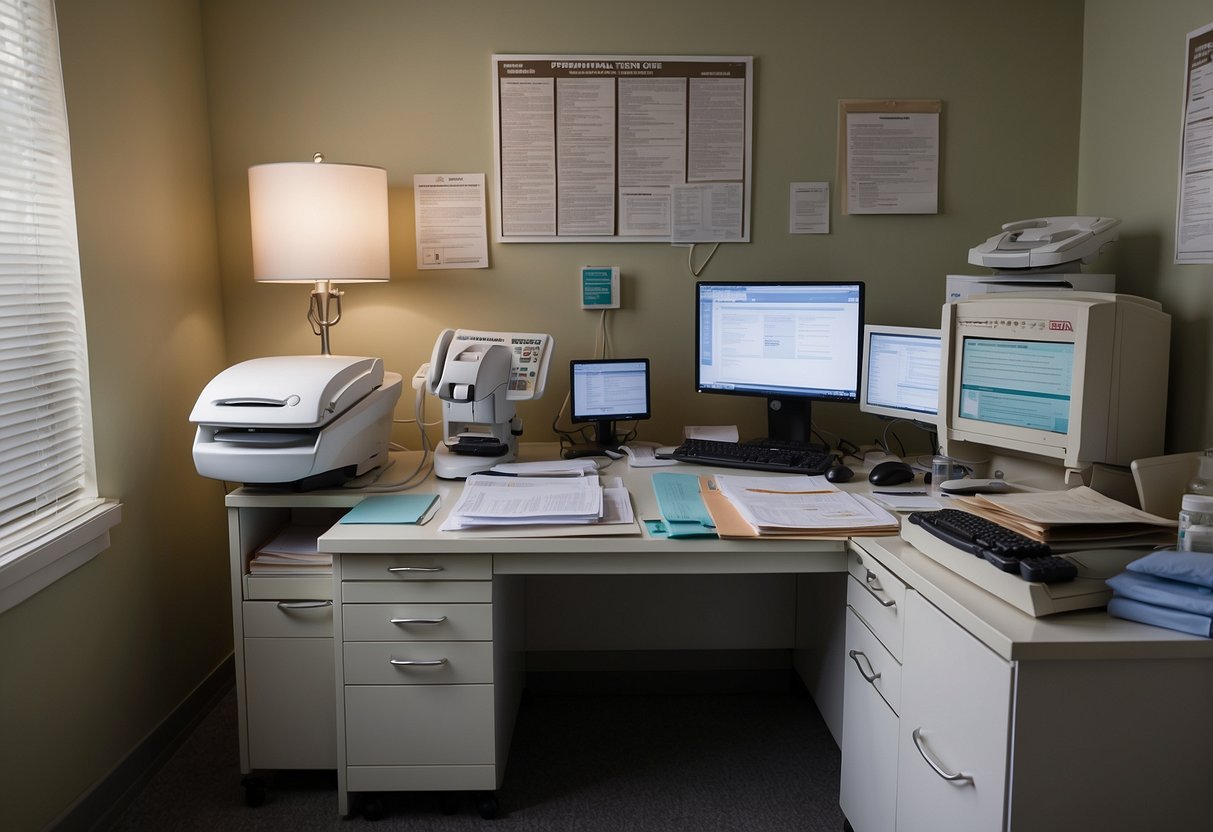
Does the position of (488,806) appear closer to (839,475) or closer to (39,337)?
(839,475)

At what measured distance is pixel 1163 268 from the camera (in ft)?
7.54

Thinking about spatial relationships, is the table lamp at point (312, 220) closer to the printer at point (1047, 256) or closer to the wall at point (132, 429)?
the wall at point (132, 429)

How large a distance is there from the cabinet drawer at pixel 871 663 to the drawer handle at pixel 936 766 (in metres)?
0.10

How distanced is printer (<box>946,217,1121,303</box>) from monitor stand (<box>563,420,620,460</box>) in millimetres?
1033

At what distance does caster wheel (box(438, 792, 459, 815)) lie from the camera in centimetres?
216

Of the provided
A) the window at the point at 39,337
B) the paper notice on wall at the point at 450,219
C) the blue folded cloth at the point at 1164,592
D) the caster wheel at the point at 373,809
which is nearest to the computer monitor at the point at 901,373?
the blue folded cloth at the point at 1164,592

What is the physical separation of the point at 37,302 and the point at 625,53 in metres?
1.70

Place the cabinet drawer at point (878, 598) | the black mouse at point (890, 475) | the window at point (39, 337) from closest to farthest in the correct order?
the cabinet drawer at point (878, 598), the window at point (39, 337), the black mouse at point (890, 475)

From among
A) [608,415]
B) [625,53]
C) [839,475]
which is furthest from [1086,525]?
[625,53]

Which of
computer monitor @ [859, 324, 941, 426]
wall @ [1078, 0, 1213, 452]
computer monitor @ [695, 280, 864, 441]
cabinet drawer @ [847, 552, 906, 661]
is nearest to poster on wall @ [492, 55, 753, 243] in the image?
computer monitor @ [695, 280, 864, 441]

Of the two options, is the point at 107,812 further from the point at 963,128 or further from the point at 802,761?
the point at 963,128

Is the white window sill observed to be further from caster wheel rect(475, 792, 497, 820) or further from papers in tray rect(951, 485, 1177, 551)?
papers in tray rect(951, 485, 1177, 551)

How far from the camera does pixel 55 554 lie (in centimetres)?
188

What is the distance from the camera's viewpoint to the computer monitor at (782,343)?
250cm
